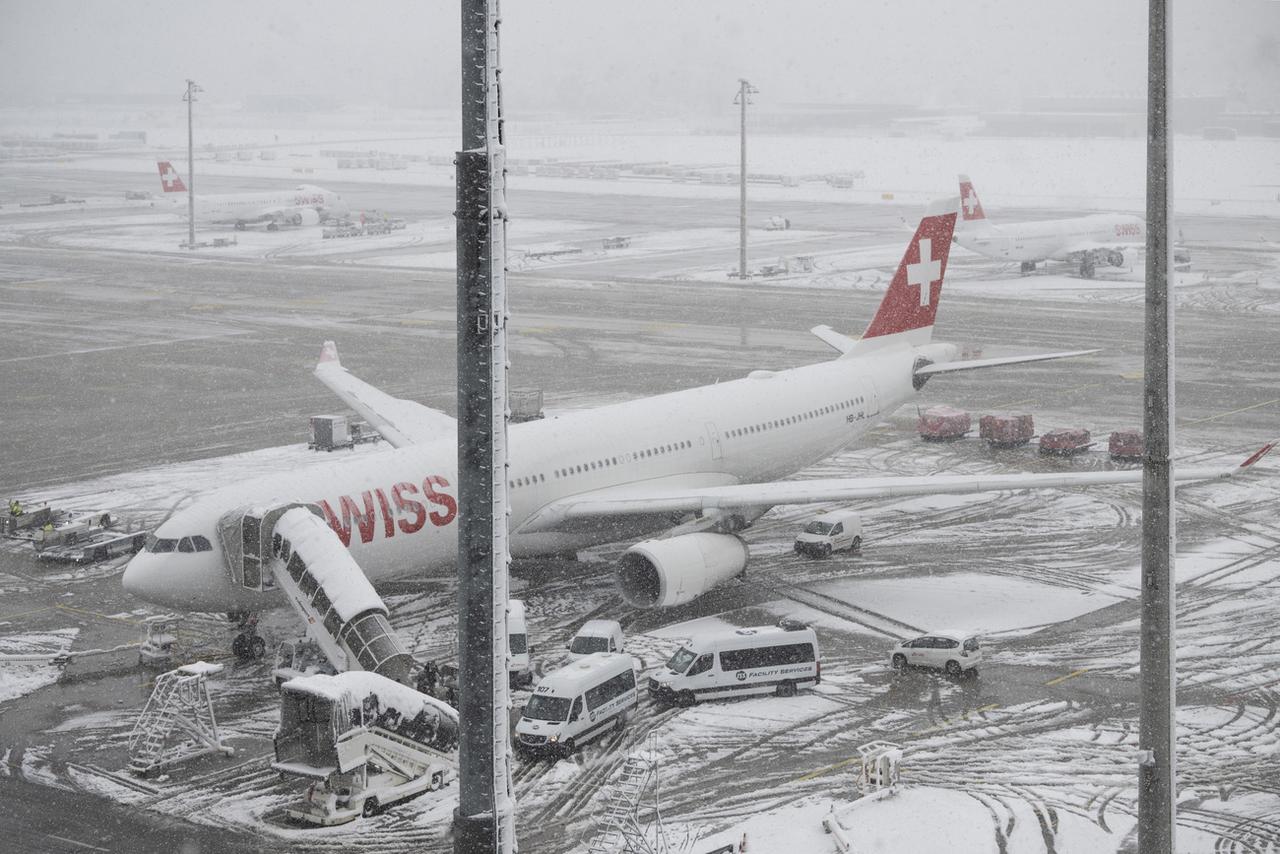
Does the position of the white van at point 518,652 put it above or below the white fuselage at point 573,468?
below

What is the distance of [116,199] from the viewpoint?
174 m

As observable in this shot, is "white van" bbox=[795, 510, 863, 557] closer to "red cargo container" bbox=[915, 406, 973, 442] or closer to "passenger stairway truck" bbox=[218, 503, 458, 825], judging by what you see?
"red cargo container" bbox=[915, 406, 973, 442]

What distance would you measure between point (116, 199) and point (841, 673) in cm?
16234

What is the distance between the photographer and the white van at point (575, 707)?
1054 inches

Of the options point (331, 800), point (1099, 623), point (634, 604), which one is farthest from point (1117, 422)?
point (331, 800)

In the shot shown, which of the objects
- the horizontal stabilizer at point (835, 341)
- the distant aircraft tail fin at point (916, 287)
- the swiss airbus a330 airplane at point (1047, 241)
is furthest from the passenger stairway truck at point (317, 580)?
the swiss airbus a330 airplane at point (1047, 241)

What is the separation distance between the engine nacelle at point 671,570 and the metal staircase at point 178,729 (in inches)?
418

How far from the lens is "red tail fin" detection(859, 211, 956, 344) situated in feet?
155

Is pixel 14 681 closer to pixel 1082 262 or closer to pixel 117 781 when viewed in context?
pixel 117 781

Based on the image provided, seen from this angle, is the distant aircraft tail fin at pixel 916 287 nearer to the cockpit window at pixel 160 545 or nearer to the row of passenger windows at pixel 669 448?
the row of passenger windows at pixel 669 448

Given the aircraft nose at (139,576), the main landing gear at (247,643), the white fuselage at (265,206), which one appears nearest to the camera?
the aircraft nose at (139,576)

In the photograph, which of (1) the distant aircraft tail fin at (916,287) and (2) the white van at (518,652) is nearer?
(2) the white van at (518,652)

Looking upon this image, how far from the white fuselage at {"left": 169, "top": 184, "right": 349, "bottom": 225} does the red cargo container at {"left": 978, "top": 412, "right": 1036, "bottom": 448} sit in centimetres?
10522

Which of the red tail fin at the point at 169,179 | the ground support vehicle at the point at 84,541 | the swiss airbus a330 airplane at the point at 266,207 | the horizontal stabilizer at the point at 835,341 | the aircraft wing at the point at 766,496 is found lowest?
the ground support vehicle at the point at 84,541
